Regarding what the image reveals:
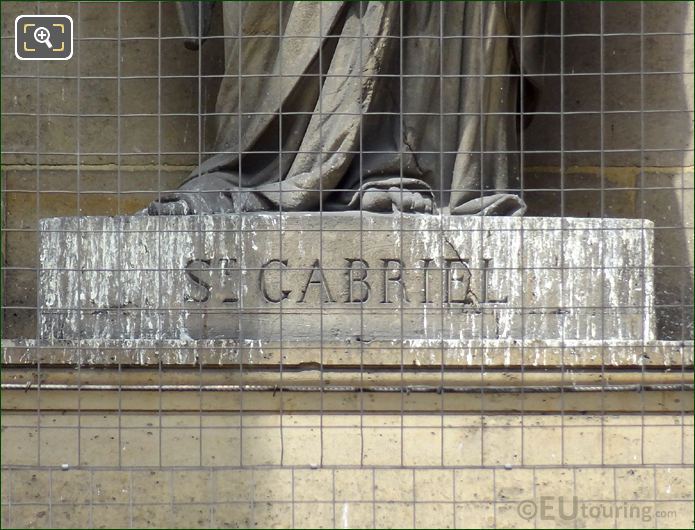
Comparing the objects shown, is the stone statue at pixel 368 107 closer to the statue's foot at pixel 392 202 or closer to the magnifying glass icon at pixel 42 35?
the statue's foot at pixel 392 202

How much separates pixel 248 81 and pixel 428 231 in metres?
0.85

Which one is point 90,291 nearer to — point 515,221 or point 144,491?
point 144,491

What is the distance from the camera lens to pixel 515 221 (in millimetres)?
4949

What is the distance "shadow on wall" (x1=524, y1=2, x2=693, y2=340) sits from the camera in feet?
18.5

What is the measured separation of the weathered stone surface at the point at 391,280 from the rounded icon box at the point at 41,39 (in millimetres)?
791

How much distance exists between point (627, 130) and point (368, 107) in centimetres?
113

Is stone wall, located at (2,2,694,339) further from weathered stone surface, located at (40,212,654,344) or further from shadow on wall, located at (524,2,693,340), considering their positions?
weathered stone surface, located at (40,212,654,344)

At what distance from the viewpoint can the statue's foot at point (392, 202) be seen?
5051 millimetres

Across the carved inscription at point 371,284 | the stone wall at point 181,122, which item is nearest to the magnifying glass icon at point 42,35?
the stone wall at point 181,122
